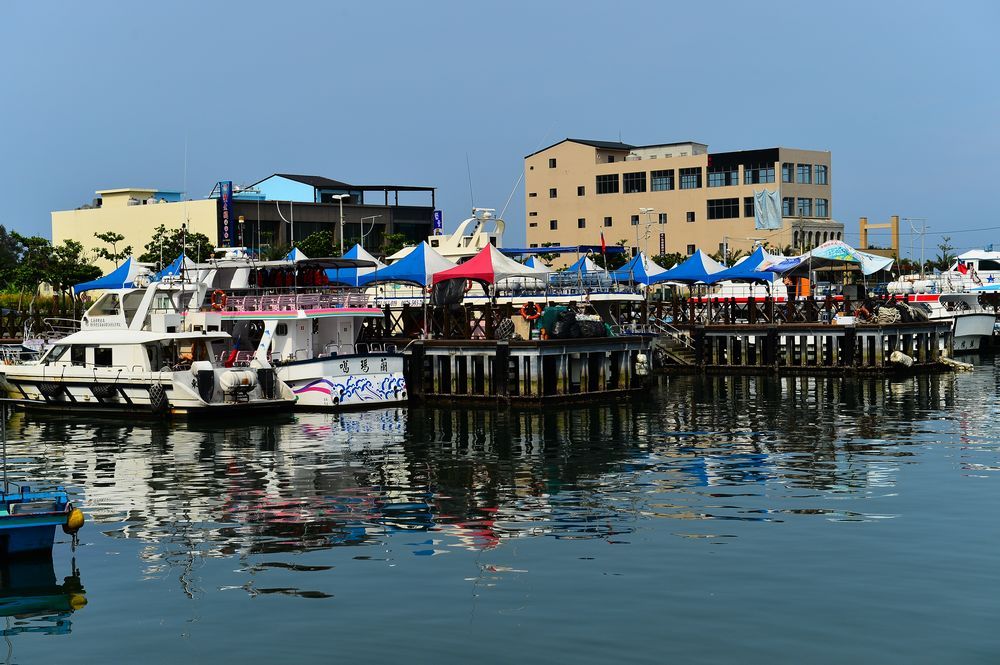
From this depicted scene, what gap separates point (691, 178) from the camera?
122m

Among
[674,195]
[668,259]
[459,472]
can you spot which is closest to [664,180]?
[674,195]

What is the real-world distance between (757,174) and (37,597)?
4152 inches

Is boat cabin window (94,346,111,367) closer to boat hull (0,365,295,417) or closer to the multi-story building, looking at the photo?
boat hull (0,365,295,417)

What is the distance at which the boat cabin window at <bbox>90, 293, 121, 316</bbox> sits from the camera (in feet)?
161

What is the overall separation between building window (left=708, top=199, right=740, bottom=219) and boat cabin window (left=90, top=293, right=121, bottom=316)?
80.4 m

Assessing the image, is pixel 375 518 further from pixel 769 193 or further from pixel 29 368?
pixel 769 193

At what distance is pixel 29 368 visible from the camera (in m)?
47.2

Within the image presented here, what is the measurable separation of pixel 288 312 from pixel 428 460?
13641 millimetres

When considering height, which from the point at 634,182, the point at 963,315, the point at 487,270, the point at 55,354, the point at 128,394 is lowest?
the point at 128,394

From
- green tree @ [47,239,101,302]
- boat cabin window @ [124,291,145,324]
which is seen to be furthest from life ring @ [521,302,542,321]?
green tree @ [47,239,101,302]

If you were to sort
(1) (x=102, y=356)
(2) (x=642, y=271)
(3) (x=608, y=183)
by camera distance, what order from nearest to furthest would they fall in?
(1) (x=102, y=356), (2) (x=642, y=271), (3) (x=608, y=183)

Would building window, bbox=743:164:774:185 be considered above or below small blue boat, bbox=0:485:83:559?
above

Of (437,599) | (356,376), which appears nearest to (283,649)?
(437,599)

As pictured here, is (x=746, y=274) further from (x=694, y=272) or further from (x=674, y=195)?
(x=674, y=195)
